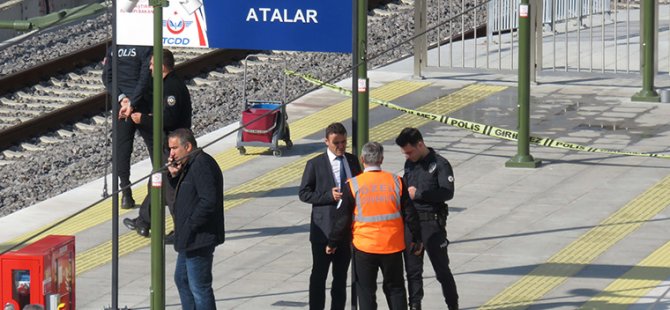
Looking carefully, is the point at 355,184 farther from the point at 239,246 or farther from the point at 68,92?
the point at 68,92

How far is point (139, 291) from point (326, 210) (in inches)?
85.8

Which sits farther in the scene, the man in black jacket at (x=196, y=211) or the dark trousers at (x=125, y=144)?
the dark trousers at (x=125, y=144)

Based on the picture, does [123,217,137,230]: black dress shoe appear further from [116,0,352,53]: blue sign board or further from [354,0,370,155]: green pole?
[354,0,370,155]: green pole

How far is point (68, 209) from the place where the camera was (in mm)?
16953

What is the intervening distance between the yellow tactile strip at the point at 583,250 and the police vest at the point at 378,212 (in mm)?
1581

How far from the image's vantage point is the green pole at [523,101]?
1795cm

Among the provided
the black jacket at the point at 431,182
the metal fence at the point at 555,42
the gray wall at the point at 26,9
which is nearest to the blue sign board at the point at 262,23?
the black jacket at the point at 431,182

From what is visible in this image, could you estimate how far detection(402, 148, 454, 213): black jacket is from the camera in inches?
502

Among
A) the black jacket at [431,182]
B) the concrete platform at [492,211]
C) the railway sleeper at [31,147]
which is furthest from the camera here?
the railway sleeper at [31,147]

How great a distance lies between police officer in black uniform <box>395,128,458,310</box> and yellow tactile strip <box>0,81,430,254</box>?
4.48 m

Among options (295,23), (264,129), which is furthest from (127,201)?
(295,23)

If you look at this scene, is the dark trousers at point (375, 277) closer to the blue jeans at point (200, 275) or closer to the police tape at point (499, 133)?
the blue jeans at point (200, 275)

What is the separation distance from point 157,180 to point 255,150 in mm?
6974

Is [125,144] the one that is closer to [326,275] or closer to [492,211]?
[492,211]
